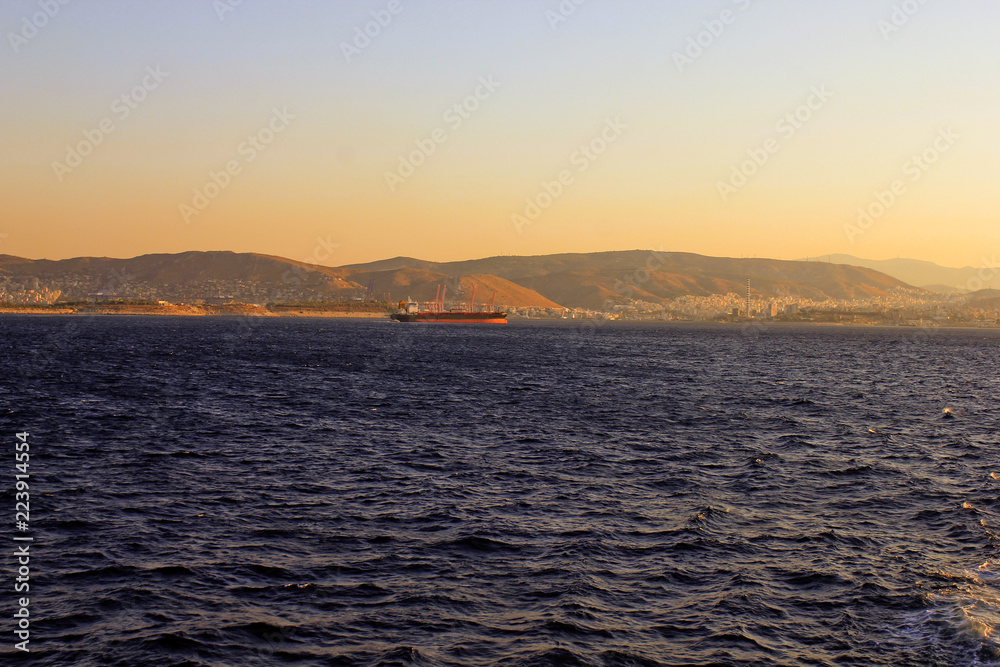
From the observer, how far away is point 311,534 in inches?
910

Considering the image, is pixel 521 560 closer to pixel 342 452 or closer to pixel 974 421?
pixel 342 452

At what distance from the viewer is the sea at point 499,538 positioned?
16.0 m

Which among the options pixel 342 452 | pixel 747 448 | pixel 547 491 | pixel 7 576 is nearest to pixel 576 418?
pixel 747 448

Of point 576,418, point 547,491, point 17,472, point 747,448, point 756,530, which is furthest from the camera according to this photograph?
point 576,418

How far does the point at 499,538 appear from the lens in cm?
2305

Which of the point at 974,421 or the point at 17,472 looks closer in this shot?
the point at 17,472

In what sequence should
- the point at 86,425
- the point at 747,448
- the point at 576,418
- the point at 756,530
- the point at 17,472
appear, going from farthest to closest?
the point at 576,418 → the point at 86,425 → the point at 747,448 → the point at 17,472 → the point at 756,530

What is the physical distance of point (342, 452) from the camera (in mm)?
37469

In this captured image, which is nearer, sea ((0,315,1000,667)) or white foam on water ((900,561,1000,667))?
white foam on water ((900,561,1000,667))

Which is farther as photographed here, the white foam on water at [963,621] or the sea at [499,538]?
the sea at [499,538]

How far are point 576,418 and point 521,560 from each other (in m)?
31.0

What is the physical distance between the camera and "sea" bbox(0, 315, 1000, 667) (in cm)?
1602

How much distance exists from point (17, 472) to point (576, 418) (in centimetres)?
3258

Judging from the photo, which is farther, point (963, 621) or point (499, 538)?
point (499, 538)
